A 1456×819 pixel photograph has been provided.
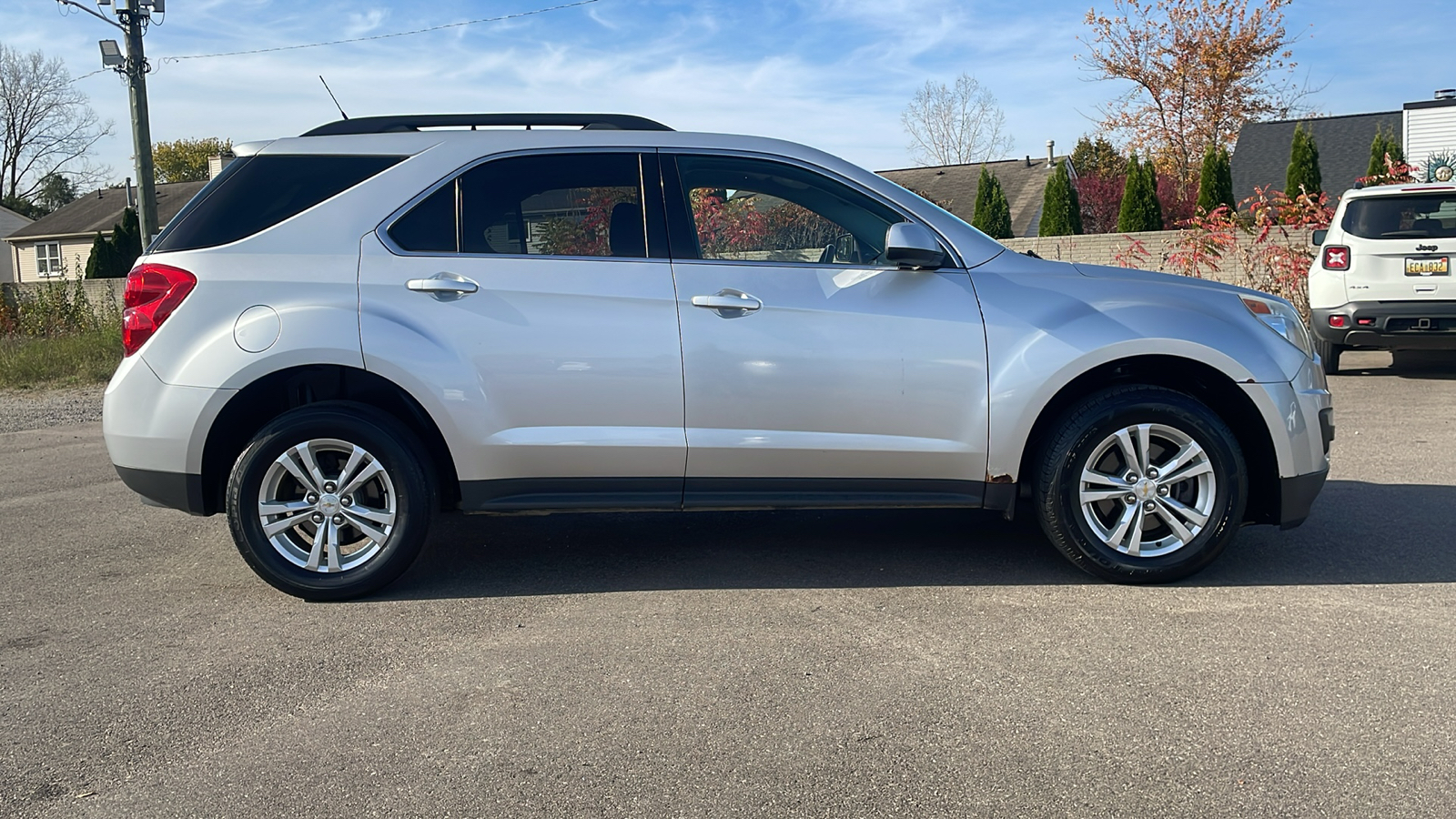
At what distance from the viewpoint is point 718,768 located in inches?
120

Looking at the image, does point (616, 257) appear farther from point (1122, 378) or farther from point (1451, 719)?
point (1451, 719)

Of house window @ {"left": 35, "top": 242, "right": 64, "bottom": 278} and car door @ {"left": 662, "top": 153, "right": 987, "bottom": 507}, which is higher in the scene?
house window @ {"left": 35, "top": 242, "right": 64, "bottom": 278}

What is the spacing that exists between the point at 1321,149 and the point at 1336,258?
27390 mm

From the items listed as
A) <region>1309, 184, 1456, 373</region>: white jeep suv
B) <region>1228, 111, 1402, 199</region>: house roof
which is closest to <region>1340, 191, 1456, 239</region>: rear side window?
<region>1309, 184, 1456, 373</region>: white jeep suv

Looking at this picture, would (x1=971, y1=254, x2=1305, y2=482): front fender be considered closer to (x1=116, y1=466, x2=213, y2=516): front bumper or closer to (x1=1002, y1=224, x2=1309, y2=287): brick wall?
(x1=116, y1=466, x2=213, y2=516): front bumper

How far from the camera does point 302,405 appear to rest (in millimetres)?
4727

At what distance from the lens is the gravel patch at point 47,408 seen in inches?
418

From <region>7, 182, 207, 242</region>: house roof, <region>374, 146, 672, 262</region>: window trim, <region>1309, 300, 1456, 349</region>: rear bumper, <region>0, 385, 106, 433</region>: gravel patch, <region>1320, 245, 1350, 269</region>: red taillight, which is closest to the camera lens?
<region>374, 146, 672, 262</region>: window trim

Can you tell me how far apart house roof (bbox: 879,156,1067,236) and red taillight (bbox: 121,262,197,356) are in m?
39.1

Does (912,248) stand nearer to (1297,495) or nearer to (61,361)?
(1297,495)

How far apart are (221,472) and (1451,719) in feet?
14.5

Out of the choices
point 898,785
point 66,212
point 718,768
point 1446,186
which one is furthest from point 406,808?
point 66,212

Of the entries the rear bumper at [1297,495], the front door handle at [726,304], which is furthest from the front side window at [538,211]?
the rear bumper at [1297,495]

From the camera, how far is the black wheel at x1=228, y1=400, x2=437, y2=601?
4.49m
